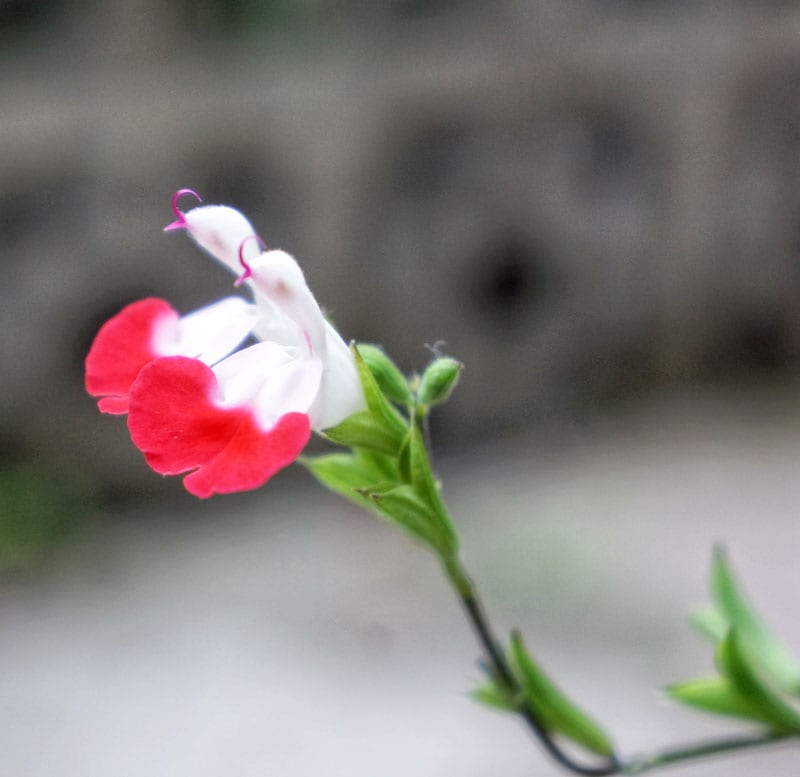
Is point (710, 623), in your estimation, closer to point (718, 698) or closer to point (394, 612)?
point (718, 698)

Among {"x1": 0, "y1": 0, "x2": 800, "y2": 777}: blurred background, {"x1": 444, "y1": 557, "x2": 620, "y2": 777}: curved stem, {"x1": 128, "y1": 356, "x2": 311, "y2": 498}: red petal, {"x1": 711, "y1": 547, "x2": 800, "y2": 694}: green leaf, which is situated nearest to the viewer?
{"x1": 128, "y1": 356, "x2": 311, "y2": 498}: red petal

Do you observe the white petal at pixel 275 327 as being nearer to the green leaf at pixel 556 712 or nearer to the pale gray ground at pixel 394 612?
the green leaf at pixel 556 712

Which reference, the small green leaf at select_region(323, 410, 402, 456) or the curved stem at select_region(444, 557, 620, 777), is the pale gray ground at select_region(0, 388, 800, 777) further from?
the small green leaf at select_region(323, 410, 402, 456)

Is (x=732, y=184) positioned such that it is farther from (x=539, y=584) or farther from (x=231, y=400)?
(x=231, y=400)

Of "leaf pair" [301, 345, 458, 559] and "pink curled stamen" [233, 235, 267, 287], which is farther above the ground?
"pink curled stamen" [233, 235, 267, 287]

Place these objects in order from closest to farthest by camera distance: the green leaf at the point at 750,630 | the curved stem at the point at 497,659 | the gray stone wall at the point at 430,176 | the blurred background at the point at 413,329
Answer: the curved stem at the point at 497,659, the green leaf at the point at 750,630, the blurred background at the point at 413,329, the gray stone wall at the point at 430,176

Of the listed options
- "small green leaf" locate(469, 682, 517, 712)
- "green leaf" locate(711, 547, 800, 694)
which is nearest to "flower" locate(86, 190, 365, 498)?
"small green leaf" locate(469, 682, 517, 712)

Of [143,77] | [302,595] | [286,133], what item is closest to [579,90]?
[286,133]

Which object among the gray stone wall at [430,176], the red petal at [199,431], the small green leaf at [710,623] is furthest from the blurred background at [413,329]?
the red petal at [199,431]
